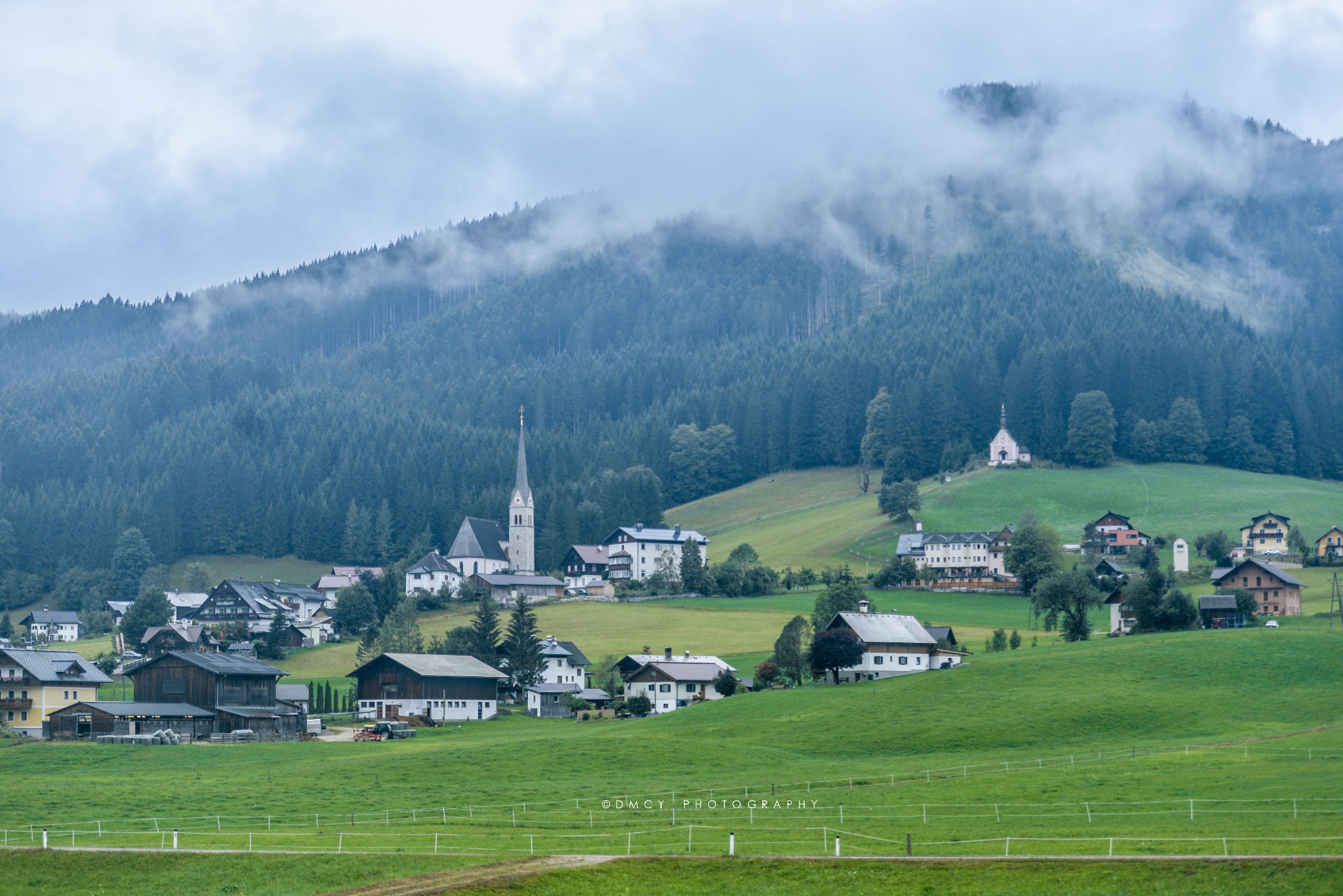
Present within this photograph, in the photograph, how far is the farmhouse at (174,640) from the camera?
126 metres

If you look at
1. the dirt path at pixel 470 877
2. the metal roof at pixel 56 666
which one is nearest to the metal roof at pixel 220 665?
the metal roof at pixel 56 666

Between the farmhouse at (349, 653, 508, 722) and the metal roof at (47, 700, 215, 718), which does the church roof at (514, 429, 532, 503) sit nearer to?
the farmhouse at (349, 653, 508, 722)

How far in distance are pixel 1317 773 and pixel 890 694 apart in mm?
32784

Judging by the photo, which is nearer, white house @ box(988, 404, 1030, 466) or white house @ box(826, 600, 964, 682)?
white house @ box(826, 600, 964, 682)

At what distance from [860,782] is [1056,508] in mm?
118500

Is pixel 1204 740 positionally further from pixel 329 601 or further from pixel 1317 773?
pixel 329 601

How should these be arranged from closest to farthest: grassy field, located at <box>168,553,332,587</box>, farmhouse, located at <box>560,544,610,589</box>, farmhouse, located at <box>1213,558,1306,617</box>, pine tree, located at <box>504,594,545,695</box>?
pine tree, located at <box>504,594,545,695</box> < farmhouse, located at <box>1213,558,1306,617</box> < farmhouse, located at <box>560,544,610,589</box> < grassy field, located at <box>168,553,332,587</box>

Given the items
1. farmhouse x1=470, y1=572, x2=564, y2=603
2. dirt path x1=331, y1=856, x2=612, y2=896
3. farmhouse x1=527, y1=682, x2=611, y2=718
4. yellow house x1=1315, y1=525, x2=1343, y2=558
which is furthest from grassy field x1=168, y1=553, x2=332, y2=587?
dirt path x1=331, y1=856, x2=612, y2=896

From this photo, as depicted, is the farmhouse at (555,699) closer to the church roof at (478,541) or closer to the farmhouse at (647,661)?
the farmhouse at (647,661)

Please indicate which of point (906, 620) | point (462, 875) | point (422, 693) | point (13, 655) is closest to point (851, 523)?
point (906, 620)

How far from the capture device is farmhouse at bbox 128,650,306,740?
3332 inches

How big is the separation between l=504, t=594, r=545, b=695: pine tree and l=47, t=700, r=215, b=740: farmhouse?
23.3 m

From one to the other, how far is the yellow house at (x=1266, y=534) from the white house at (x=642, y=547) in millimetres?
57822

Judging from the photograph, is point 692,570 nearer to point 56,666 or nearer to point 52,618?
point 56,666
